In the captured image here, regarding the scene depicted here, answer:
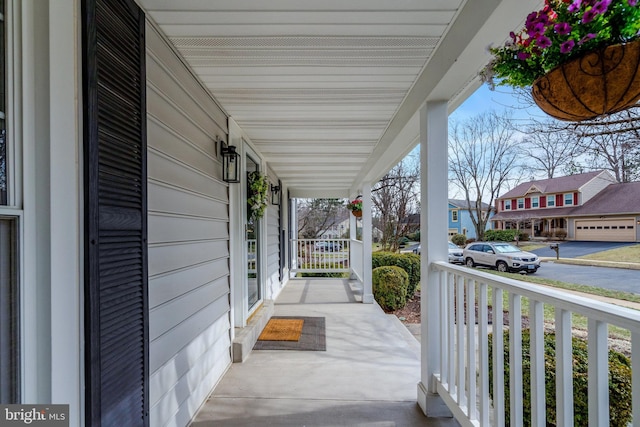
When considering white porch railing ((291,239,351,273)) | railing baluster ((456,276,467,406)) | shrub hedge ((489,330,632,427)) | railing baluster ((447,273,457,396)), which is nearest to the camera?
shrub hedge ((489,330,632,427))

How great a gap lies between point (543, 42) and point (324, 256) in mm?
7787

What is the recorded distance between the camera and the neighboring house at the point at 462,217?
1.49 metres

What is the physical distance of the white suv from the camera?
4.33ft

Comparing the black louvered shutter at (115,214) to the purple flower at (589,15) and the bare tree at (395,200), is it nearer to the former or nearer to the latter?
the purple flower at (589,15)

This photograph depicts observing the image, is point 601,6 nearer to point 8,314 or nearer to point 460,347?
point 460,347

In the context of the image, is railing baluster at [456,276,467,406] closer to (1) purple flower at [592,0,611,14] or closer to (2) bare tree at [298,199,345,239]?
(1) purple flower at [592,0,611,14]

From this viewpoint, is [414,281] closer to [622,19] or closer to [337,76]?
[337,76]

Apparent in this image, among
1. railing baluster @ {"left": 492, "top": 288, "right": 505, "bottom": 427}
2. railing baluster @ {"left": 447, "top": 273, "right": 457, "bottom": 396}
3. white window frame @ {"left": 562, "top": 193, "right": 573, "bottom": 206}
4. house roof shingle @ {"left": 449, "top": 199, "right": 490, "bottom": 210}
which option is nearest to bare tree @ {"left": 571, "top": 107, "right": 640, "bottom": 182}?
white window frame @ {"left": 562, "top": 193, "right": 573, "bottom": 206}

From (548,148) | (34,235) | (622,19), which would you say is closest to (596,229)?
(548,148)

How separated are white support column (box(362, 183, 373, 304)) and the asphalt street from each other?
429cm

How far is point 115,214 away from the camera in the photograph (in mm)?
1312

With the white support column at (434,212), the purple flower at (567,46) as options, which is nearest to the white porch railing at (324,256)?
the white support column at (434,212)

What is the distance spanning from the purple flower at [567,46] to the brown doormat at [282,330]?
3395 mm

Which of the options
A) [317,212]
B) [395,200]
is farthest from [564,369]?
[317,212]
